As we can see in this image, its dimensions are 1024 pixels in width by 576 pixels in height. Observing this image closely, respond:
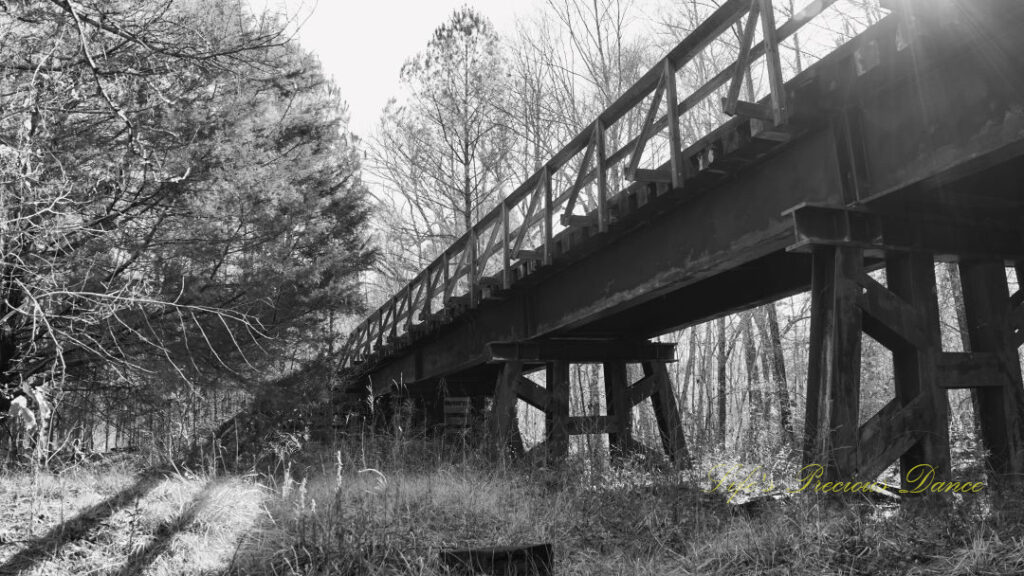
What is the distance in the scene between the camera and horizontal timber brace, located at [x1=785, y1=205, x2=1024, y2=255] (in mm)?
6215

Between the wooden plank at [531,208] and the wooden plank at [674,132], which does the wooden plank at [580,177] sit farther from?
the wooden plank at [674,132]

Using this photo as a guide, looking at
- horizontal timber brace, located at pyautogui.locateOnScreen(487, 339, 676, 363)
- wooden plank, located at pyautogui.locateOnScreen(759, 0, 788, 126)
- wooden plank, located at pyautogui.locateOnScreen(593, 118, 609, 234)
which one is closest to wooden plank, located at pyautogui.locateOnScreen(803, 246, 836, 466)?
wooden plank, located at pyautogui.locateOnScreen(759, 0, 788, 126)

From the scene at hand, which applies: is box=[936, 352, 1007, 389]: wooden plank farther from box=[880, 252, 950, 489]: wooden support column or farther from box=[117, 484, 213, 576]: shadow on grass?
box=[117, 484, 213, 576]: shadow on grass

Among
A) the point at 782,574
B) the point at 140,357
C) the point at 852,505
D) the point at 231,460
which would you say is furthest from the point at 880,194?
the point at 231,460

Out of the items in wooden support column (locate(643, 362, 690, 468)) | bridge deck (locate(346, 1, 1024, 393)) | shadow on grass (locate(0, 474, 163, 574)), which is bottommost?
shadow on grass (locate(0, 474, 163, 574))

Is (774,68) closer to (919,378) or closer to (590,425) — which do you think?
(919,378)

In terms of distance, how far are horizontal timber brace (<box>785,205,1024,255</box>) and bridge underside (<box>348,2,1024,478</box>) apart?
16mm

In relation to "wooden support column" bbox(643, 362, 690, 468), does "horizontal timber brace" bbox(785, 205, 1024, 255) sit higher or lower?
higher

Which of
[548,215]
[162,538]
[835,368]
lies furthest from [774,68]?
[162,538]

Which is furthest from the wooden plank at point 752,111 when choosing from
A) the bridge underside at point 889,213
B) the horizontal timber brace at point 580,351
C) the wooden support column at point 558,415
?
the horizontal timber brace at point 580,351

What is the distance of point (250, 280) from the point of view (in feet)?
37.5

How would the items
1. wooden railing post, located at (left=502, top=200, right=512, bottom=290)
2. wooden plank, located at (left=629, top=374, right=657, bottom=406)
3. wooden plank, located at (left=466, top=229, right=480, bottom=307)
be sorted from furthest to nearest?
1. wooden plank, located at (left=629, top=374, right=657, bottom=406)
2. wooden plank, located at (left=466, top=229, right=480, bottom=307)
3. wooden railing post, located at (left=502, top=200, right=512, bottom=290)

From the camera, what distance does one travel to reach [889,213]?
6348 millimetres

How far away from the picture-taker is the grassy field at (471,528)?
497cm
